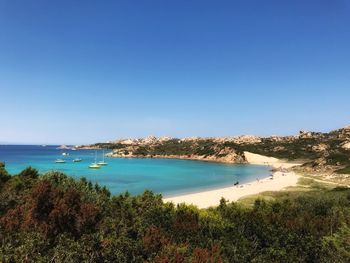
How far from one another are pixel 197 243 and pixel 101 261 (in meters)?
5.82

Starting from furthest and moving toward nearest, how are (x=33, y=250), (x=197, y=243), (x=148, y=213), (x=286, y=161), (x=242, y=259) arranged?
(x=286, y=161), (x=148, y=213), (x=197, y=243), (x=242, y=259), (x=33, y=250)

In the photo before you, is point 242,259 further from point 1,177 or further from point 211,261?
point 1,177

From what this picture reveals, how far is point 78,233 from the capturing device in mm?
16828

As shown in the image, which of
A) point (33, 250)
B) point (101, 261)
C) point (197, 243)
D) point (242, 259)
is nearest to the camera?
point (33, 250)

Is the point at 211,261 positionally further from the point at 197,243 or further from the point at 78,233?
the point at 78,233

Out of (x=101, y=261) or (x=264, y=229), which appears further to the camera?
(x=264, y=229)

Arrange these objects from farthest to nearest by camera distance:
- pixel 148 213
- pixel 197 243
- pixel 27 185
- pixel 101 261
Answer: pixel 27 185 < pixel 148 213 < pixel 197 243 < pixel 101 261

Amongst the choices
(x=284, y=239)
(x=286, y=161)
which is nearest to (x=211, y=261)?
(x=284, y=239)

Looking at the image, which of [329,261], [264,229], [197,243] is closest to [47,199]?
[197,243]

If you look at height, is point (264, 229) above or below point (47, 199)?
below

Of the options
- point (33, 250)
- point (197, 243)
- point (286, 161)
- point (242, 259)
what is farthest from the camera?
point (286, 161)

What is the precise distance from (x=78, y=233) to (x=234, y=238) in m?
8.01

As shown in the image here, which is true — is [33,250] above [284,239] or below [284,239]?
above

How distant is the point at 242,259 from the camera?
1398cm
